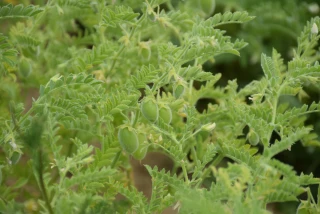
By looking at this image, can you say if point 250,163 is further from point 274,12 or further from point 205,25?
point 274,12

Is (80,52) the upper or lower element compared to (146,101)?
lower

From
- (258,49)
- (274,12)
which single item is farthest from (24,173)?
(258,49)

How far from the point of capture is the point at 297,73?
99 centimetres

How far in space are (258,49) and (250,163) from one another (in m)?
1.41

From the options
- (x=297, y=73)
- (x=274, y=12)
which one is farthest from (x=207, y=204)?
(x=274, y=12)

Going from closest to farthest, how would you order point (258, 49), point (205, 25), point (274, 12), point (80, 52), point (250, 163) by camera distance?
point (250, 163) → point (205, 25) → point (80, 52) → point (274, 12) → point (258, 49)

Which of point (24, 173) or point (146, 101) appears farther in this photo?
point (24, 173)

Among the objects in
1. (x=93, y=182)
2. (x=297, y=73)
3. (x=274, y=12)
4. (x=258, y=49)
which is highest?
(x=297, y=73)

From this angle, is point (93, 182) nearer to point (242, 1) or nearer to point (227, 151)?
point (227, 151)

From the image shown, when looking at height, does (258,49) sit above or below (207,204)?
below

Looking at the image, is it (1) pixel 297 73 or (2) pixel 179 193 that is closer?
(2) pixel 179 193

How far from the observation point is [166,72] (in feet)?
3.19

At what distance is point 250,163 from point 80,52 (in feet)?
1.93

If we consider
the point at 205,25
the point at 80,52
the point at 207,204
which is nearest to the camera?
the point at 207,204
